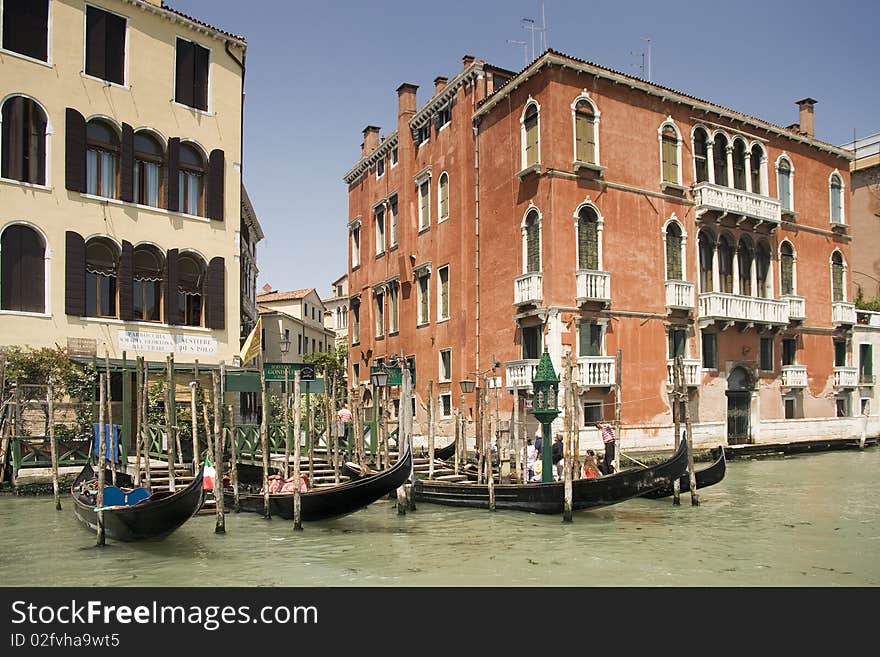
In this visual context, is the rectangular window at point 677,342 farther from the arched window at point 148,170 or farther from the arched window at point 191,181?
the arched window at point 148,170

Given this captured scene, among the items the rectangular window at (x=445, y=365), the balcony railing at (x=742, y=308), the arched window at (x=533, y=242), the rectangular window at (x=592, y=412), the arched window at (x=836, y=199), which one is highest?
the arched window at (x=836, y=199)

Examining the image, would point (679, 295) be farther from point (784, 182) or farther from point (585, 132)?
point (784, 182)

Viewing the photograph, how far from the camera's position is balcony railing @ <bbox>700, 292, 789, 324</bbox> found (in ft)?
64.6

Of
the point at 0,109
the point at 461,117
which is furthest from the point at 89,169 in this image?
the point at 461,117

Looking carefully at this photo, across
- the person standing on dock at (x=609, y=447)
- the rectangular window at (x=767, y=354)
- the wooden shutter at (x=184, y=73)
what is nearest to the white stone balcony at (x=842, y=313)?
the rectangular window at (x=767, y=354)

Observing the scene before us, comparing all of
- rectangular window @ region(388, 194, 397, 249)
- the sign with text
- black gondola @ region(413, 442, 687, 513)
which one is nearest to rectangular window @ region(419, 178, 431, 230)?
rectangular window @ region(388, 194, 397, 249)

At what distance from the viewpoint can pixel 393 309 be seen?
2475 cm

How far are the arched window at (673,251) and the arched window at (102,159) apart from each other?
12535mm

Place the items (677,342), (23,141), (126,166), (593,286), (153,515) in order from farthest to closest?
1. (677,342)
2. (593,286)
3. (126,166)
4. (23,141)
5. (153,515)

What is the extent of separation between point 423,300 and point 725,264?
8216 millimetres

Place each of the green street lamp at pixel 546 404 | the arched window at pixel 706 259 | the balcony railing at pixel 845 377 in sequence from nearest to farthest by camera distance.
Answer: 1. the green street lamp at pixel 546 404
2. the arched window at pixel 706 259
3. the balcony railing at pixel 845 377

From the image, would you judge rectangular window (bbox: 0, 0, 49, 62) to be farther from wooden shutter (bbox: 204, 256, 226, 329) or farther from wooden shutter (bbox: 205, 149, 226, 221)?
wooden shutter (bbox: 204, 256, 226, 329)

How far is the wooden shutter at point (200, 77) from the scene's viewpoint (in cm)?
1713

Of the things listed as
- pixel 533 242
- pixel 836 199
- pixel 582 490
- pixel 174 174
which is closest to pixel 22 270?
pixel 174 174
